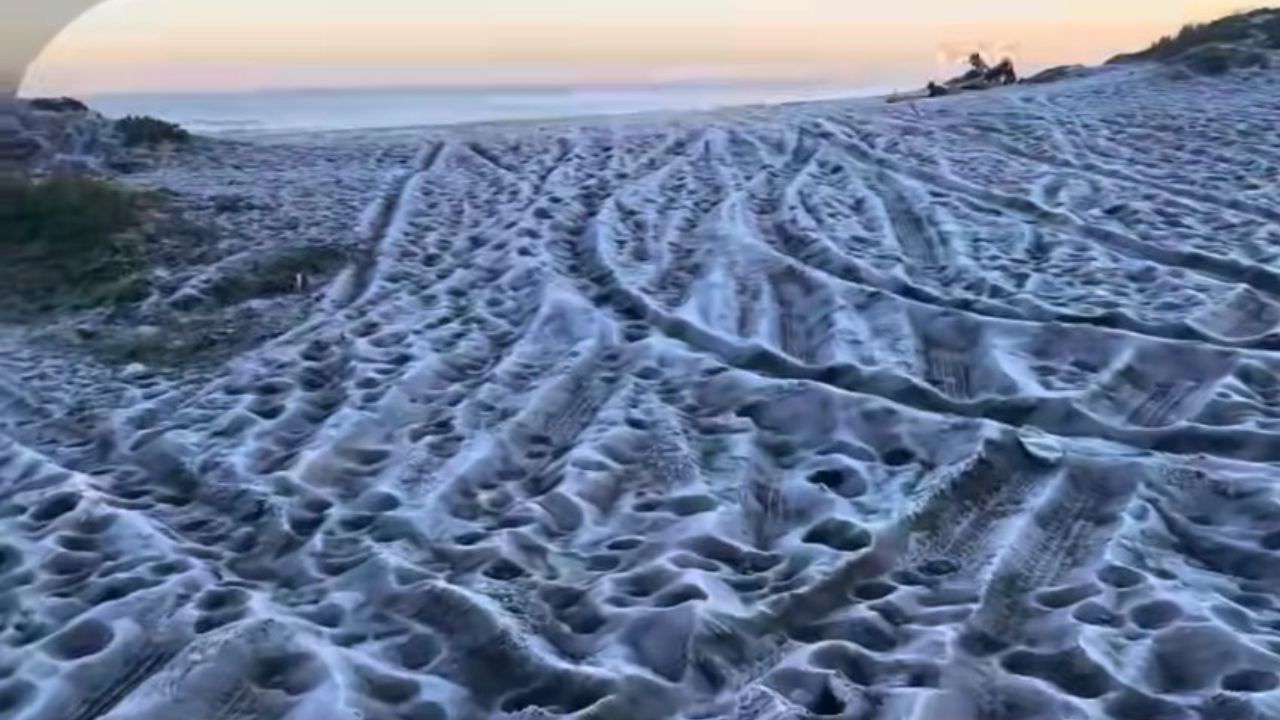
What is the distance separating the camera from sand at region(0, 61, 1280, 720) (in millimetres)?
4309

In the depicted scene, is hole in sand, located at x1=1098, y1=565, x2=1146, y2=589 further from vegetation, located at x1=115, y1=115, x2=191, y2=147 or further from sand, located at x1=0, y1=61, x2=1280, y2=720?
vegetation, located at x1=115, y1=115, x2=191, y2=147

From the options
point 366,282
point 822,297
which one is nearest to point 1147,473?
point 822,297

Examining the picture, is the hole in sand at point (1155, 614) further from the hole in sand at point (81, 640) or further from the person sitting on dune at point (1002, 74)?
the person sitting on dune at point (1002, 74)

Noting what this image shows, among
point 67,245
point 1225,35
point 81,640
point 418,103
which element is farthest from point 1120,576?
point 418,103

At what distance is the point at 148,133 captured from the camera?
56.2 feet

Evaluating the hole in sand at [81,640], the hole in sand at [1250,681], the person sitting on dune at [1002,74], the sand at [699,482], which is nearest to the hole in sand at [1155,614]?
the sand at [699,482]

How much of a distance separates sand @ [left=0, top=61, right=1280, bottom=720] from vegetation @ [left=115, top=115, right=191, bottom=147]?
750 cm

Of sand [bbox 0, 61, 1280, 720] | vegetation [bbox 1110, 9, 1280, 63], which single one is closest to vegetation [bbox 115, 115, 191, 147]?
sand [bbox 0, 61, 1280, 720]

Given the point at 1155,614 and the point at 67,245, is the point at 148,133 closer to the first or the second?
the point at 67,245

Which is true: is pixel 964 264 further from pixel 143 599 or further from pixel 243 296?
pixel 143 599

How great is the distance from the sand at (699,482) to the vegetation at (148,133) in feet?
24.6

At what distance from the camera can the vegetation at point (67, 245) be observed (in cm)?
952

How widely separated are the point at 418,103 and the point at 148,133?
650 centimetres

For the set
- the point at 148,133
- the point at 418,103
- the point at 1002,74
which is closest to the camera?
the point at 148,133
